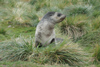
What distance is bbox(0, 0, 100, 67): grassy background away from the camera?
178 inches

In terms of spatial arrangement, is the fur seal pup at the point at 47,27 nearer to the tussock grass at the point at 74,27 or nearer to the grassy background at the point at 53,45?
the grassy background at the point at 53,45

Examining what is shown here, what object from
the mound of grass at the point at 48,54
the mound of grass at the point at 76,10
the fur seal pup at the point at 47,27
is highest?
the mound of grass at the point at 76,10

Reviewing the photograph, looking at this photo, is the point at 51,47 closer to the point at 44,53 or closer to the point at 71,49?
the point at 44,53

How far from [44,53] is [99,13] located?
250 inches

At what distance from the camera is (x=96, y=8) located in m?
11.3

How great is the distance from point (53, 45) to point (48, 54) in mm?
375

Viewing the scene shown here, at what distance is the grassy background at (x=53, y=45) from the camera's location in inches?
178

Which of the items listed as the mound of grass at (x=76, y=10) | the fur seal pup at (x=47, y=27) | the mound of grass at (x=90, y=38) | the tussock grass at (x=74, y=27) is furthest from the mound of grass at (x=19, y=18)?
the fur seal pup at (x=47, y=27)

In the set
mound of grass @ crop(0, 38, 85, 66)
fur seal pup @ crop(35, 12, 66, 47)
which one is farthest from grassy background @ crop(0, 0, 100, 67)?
fur seal pup @ crop(35, 12, 66, 47)

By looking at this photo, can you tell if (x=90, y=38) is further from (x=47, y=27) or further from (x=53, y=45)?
(x=47, y=27)

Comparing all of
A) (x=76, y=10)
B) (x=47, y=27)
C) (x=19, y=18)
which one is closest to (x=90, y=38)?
(x=76, y=10)

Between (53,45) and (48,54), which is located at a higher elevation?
(53,45)

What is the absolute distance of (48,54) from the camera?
4539 millimetres

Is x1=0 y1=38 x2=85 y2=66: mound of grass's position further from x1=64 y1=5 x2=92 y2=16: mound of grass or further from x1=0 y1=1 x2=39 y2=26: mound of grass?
x1=0 y1=1 x2=39 y2=26: mound of grass
